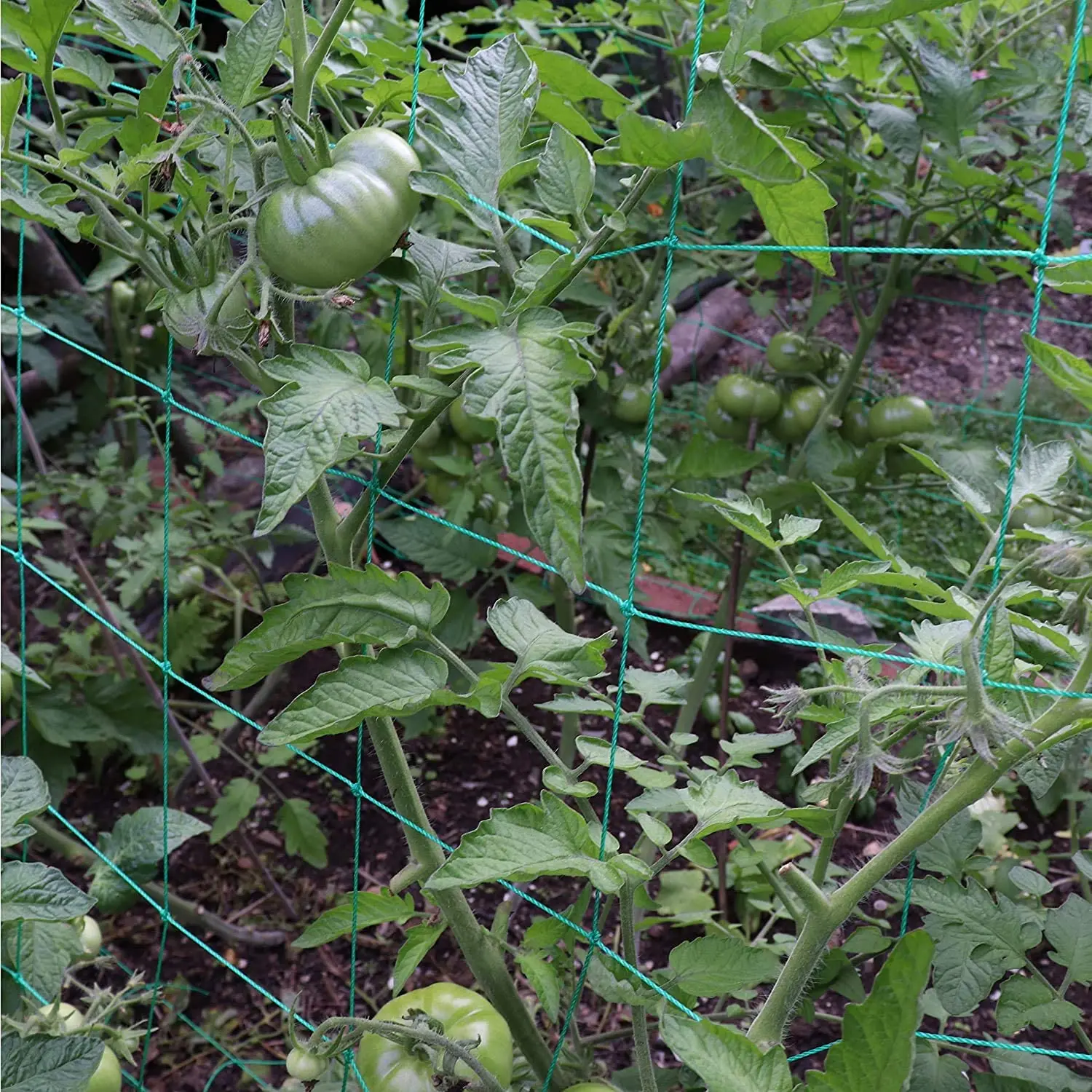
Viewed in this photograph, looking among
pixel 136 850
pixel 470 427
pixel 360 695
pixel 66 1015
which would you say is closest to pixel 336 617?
pixel 360 695

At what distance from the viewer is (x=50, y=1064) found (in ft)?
2.97

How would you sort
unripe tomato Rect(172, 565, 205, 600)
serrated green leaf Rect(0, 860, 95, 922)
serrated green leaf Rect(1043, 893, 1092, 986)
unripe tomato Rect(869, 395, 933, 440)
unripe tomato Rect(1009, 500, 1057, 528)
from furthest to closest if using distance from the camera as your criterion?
unripe tomato Rect(172, 565, 205, 600) → unripe tomato Rect(869, 395, 933, 440) → unripe tomato Rect(1009, 500, 1057, 528) → serrated green leaf Rect(0, 860, 95, 922) → serrated green leaf Rect(1043, 893, 1092, 986)

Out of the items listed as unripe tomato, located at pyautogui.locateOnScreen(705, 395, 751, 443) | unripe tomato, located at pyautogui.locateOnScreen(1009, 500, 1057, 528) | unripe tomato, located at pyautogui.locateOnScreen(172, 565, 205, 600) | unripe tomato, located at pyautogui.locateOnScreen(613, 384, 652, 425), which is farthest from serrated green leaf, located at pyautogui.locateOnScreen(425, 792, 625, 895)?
unripe tomato, located at pyautogui.locateOnScreen(172, 565, 205, 600)

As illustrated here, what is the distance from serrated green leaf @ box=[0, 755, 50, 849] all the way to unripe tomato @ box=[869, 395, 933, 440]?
3.60 ft

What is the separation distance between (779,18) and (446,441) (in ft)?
3.58

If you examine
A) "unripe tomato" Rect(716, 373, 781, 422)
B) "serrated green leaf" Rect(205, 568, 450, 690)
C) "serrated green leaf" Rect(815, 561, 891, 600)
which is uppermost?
"serrated green leaf" Rect(815, 561, 891, 600)

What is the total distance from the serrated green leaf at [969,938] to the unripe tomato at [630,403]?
2.67 ft

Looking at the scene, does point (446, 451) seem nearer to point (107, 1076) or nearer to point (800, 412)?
point (800, 412)

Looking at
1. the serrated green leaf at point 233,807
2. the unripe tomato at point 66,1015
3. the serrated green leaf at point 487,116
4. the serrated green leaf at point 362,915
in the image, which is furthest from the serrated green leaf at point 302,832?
the serrated green leaf at point 487,116

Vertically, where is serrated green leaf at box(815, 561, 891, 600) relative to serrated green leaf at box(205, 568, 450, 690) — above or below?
above

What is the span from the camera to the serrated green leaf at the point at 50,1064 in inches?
35.1

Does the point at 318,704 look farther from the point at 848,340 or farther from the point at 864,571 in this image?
the point at 848,340

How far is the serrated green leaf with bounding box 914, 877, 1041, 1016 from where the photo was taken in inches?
31.7

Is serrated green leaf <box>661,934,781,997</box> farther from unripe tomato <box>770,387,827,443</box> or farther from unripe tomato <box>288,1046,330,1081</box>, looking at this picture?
unripe tomato <box>770,387,827,443</box>
